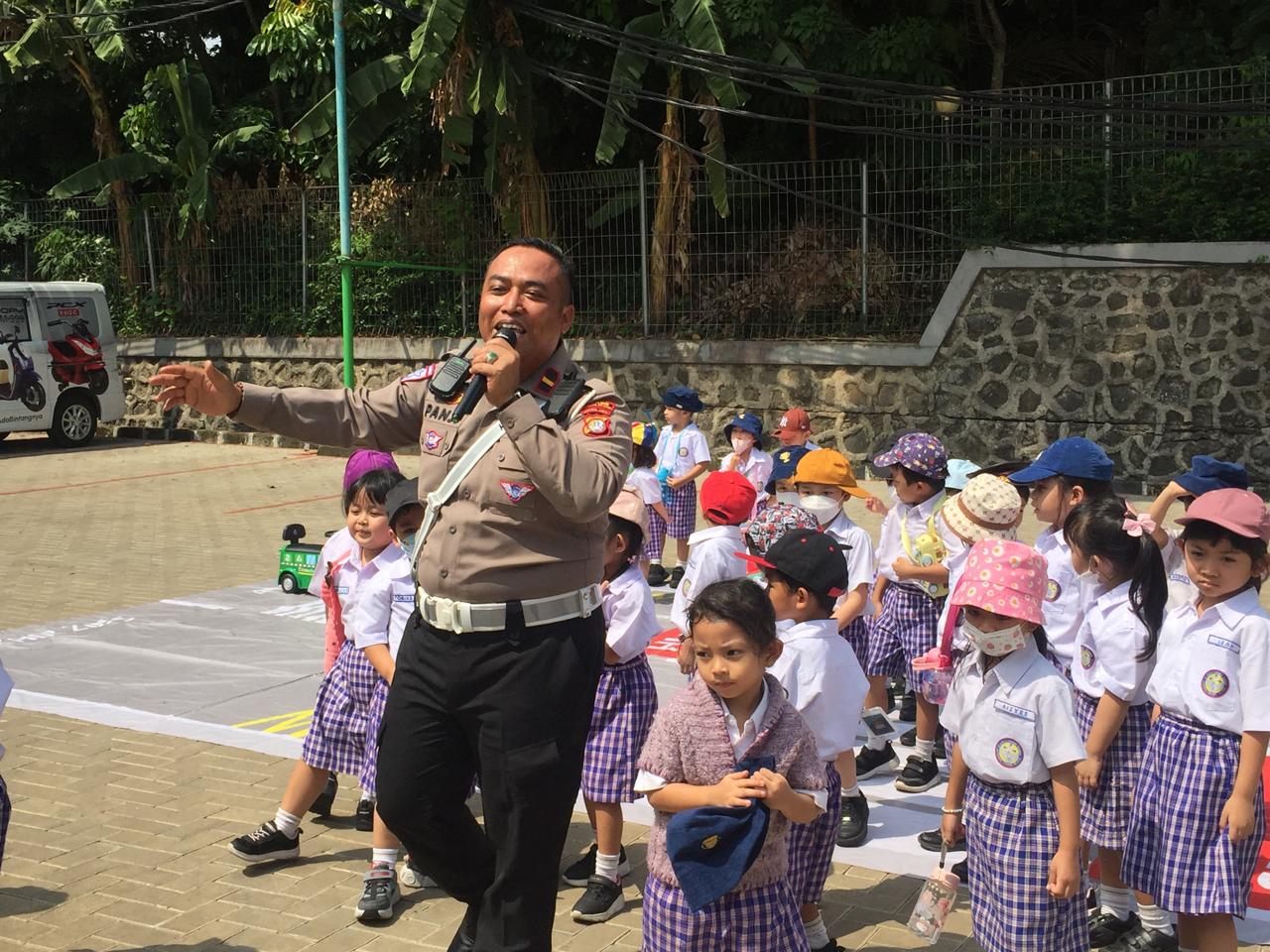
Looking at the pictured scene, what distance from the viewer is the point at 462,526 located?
3.40 m

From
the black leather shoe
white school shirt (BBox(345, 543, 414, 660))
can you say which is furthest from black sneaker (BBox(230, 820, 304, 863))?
the black leather shoe

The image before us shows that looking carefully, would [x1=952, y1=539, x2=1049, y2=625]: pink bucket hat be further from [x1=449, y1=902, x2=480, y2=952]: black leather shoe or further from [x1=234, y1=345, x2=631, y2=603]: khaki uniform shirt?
[x1=449, y1=902, x2=480, y2=952]: black leather shoe

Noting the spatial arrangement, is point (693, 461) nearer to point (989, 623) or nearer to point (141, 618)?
point (141, 618)

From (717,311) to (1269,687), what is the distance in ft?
43.5

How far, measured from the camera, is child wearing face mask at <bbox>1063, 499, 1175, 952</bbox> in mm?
4180

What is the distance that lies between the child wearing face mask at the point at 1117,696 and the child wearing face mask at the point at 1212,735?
20 centimetres

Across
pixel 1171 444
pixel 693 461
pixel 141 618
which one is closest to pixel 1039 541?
pixel 693 461

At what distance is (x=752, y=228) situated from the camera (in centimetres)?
1656

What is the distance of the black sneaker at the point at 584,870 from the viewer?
15.7 ft

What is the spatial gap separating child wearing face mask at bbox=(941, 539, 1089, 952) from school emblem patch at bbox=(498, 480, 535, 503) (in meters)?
1.26

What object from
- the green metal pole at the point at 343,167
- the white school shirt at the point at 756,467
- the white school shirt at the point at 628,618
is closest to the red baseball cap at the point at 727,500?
the white school shirt at the point at 628,618

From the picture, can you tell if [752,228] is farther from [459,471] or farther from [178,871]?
[459,471]

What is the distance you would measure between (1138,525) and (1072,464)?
30.6 inches

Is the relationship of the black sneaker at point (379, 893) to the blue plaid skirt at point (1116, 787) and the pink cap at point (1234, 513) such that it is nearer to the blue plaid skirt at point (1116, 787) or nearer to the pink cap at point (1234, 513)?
the blue plaid skirt at point (1116, 787)
